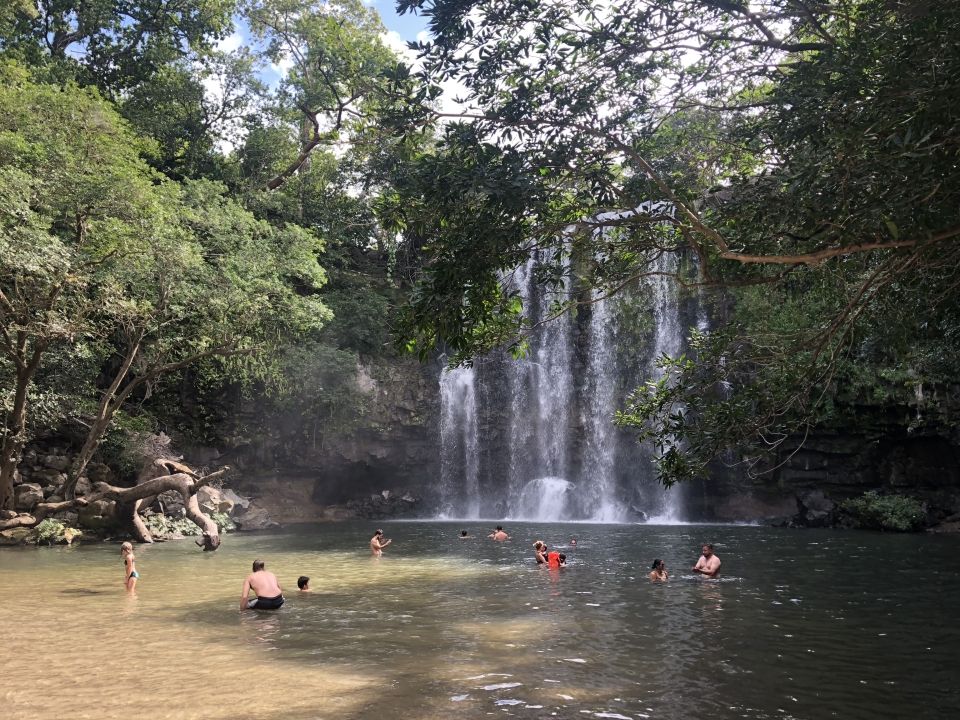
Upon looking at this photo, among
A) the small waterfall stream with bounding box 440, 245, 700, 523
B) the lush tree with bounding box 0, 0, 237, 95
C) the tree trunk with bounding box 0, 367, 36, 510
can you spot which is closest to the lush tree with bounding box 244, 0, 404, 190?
the lush tree with bounding box 0, 0, 237, 95

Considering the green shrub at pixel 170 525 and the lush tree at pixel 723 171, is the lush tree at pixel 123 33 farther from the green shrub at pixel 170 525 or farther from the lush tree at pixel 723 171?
the lush tree at pixel 723 171

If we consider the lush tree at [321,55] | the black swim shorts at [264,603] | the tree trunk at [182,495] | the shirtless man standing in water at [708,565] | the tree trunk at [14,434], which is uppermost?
the lush tree at [321,55]

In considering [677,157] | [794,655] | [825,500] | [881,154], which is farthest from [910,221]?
[825,500]

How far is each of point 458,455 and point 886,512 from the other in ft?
61.1

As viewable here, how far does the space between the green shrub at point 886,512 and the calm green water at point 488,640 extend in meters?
6.85

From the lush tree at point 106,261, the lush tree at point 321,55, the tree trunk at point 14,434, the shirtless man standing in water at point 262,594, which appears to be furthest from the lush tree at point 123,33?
the shirtless man standing in water at point 262,594

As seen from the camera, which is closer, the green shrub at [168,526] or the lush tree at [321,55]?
the green shrub at [168,526]

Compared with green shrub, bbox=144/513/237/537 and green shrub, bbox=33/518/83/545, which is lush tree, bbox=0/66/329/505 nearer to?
green shrub, bbox=33/518/83/545

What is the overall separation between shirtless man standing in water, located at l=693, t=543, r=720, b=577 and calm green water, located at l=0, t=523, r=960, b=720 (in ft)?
1.41

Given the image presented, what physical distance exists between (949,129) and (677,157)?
16.7 feet

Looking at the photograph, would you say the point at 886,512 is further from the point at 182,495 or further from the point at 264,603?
the point at 182,495

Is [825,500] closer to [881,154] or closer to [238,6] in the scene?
[881,154]

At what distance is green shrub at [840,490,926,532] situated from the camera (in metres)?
25.0

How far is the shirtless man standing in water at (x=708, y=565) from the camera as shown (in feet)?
50.6
